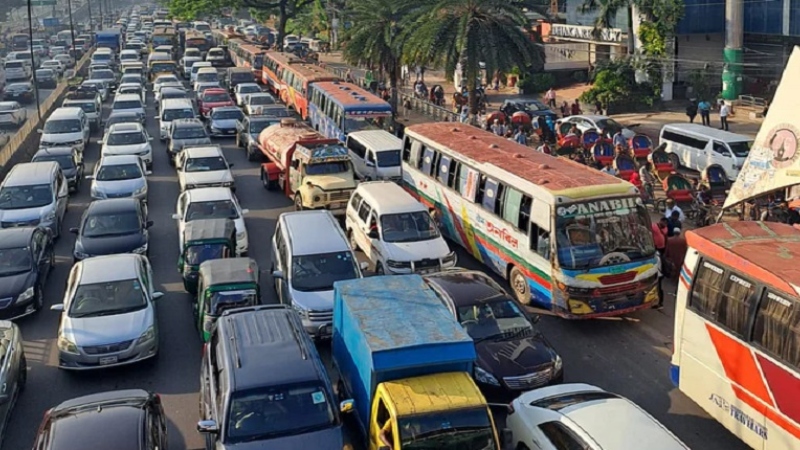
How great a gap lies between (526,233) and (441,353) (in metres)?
6.25

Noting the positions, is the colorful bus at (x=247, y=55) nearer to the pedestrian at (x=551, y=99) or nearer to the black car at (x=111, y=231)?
the pedestrian at (x=551, y=99)

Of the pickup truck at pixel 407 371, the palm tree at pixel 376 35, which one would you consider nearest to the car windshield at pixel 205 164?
the pickup truck at pixel 407 371

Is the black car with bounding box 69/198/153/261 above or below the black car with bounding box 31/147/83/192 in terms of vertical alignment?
below

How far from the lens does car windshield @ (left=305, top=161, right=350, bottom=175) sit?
23.8 meters

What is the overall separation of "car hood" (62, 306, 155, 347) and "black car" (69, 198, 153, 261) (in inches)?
183

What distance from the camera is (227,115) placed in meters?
37.0

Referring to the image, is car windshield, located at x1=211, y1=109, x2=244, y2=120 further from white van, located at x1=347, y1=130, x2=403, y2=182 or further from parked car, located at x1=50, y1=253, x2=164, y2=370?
parked car, located at x1=50, y1=253, x2=164, y2=370

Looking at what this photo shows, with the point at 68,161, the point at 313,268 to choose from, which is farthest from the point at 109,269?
the point at 68,161

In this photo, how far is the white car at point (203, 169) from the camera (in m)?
24.6

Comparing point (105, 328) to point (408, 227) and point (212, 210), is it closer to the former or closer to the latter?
point (212, 210)

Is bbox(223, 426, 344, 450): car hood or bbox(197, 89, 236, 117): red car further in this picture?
bbox(197, 89, 236, 117): red car

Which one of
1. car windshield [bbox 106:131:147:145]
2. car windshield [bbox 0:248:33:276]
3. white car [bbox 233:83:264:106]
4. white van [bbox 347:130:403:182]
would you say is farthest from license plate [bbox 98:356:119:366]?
white car [bbox 233:83:264:106]

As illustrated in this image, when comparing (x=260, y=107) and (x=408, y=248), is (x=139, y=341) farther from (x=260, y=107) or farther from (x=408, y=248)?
(x=260, y=107)

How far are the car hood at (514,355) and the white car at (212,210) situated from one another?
26.8ft
